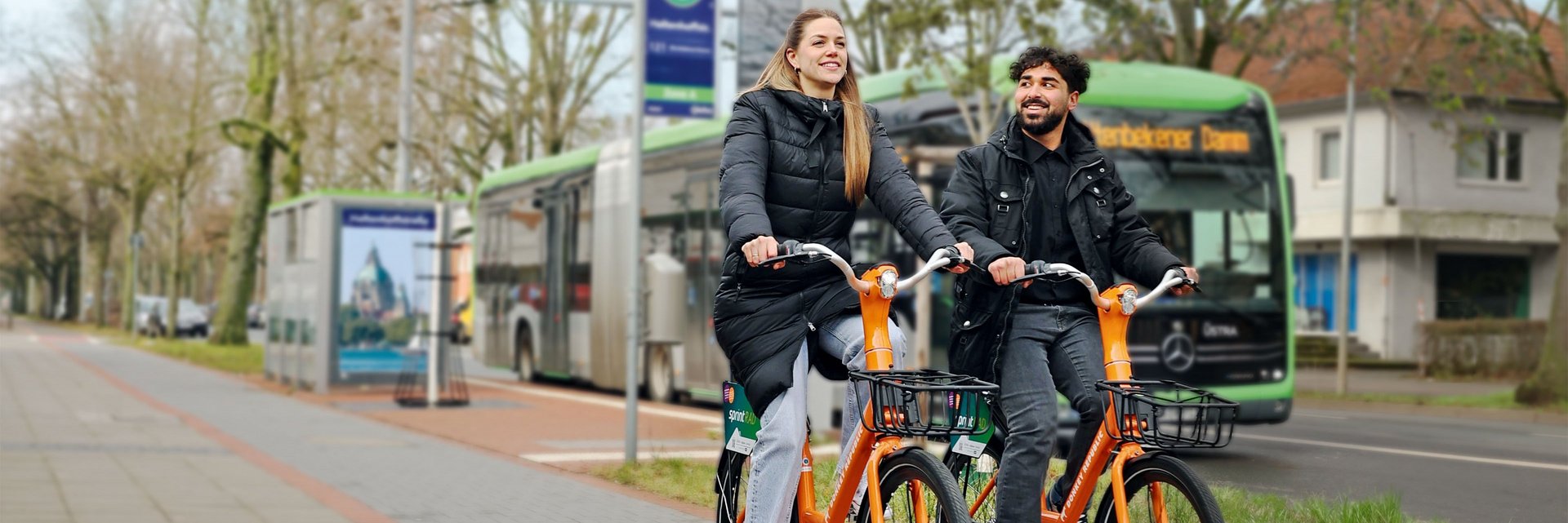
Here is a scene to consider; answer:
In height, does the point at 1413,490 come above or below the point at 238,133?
below

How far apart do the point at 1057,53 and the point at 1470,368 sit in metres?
22.8

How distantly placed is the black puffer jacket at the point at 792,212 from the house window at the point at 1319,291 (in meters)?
33.4

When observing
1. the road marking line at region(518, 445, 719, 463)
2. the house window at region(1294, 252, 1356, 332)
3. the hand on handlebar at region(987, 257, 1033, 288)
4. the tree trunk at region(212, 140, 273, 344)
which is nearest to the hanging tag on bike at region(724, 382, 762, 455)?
the hand on handlebar at region(987, 257, 1033, 288)

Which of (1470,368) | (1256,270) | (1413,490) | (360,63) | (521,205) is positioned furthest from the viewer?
(360,63)

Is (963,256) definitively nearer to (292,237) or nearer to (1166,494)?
(1166,494)

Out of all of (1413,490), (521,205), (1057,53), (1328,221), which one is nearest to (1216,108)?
(1413,490)

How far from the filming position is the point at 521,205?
23734mm

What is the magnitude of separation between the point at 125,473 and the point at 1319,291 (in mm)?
31210

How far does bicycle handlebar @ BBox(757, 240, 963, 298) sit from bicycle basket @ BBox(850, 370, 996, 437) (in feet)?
0.76

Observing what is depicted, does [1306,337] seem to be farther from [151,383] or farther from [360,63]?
[151,383]

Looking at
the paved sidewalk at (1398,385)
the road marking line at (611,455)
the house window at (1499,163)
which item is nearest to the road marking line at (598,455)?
the road marking line at (611,455)

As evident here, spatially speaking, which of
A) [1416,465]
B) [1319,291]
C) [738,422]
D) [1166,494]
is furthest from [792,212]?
[1319,291]

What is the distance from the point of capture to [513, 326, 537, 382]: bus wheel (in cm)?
2314

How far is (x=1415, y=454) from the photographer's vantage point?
40.3 feet
